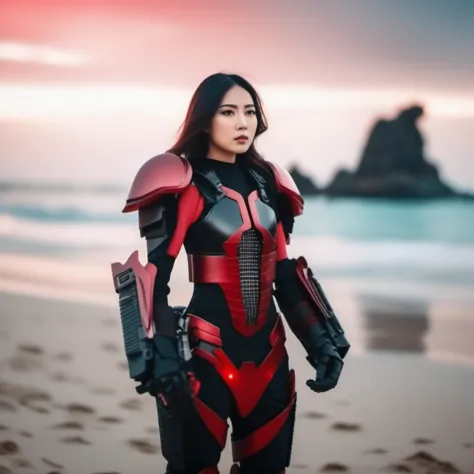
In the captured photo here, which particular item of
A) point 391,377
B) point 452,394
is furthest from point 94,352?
point 452,394

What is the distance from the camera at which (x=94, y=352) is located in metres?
4.67

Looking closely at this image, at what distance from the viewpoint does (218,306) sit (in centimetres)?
220

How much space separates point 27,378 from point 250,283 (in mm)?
2282

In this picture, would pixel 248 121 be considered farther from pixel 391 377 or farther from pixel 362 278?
pixel 362 278

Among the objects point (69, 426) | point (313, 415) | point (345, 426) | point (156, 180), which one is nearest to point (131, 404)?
point (69, 426)

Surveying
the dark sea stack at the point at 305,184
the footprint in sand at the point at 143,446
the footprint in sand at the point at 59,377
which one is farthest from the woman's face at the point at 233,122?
the dark sea stack at the point at 305,184

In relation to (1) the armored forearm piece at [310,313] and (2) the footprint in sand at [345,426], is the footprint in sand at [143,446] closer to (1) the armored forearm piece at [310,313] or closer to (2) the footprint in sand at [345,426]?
(2) the footprint in sand at [345,426]

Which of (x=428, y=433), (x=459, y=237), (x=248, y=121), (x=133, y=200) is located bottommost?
(x=428, y=433)

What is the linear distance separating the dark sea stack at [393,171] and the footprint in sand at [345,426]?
4652 mm

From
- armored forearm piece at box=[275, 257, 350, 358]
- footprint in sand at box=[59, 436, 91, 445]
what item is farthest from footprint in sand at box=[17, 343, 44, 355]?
armored forearm piece at box=[275, 257, 350, 358]

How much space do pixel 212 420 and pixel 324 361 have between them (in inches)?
12.7

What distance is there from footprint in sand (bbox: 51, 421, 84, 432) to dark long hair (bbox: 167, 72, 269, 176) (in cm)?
168

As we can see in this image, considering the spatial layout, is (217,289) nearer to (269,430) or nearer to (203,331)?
(203,331)

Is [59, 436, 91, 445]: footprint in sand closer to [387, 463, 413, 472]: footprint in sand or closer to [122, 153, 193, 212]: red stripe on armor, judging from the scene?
[387, 463, 413, 472]: footprint in sand
